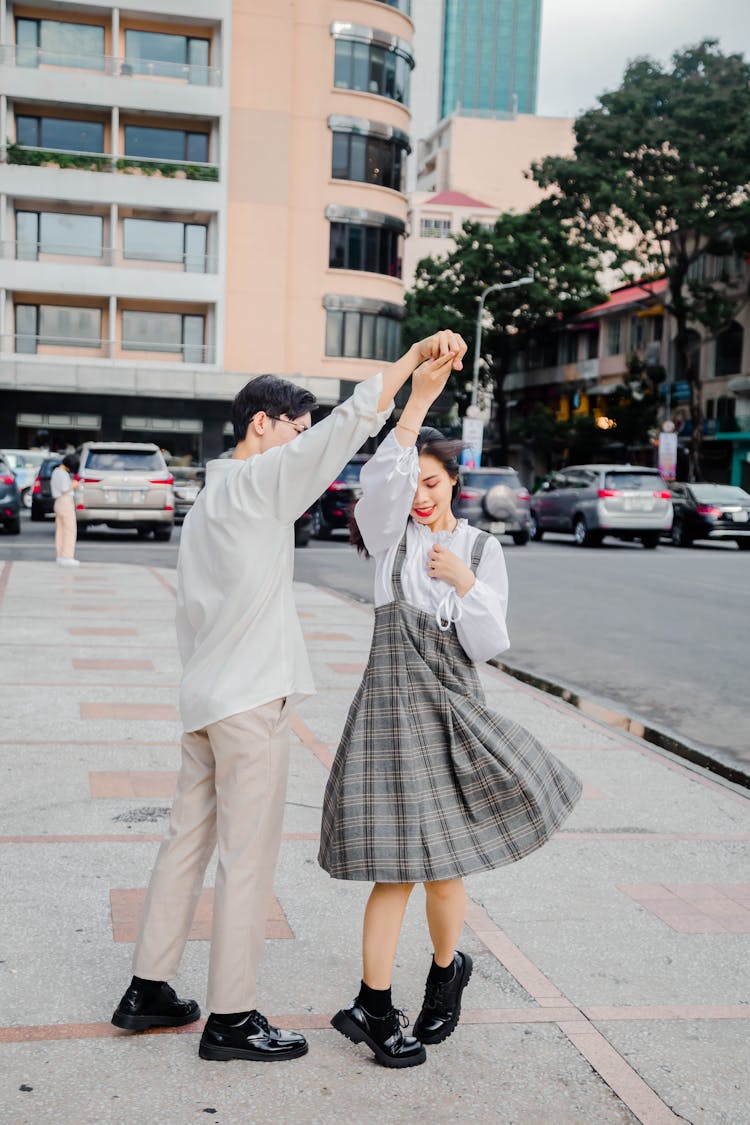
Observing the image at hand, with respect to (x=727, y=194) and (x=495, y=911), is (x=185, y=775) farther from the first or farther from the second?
(x=727, y=194)

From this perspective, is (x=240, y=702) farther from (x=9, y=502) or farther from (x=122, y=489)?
(x=9, y=502)

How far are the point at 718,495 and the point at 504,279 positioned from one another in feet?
84.0

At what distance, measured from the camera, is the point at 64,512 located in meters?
16.5

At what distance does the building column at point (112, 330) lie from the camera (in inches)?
1549

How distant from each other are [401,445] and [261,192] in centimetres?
3942

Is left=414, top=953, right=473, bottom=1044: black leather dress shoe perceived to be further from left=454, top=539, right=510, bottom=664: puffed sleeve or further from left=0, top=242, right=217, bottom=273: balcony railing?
left=0, top=242, right=217, bottom=273: balcony railing

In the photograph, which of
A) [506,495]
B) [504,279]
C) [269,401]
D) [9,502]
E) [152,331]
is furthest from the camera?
[504,279]

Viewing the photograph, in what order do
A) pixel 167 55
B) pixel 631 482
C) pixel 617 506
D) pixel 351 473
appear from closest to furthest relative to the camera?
pixel 351 473 < pixel 617 506 < pixel 631 482 < pixel 167 55

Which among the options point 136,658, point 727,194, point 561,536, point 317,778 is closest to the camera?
point 317,778

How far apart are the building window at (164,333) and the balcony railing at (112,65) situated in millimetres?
7157

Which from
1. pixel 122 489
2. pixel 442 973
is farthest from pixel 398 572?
pixel 122 489

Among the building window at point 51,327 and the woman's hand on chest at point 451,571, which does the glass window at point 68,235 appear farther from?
the woman's hand on chest at point 451,571

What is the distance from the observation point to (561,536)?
3167 cm

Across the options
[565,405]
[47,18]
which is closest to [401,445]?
[47,18]
